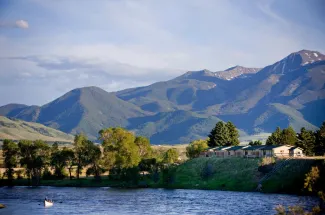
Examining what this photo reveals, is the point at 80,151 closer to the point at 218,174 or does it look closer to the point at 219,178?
the point at 218,174

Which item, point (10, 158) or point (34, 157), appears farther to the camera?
point (10, 158)

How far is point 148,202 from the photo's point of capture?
414ft

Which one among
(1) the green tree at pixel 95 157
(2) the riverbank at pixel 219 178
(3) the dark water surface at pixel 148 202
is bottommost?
(3) the dark water surface at pixel 148 202

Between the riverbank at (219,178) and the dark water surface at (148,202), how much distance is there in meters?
9.41

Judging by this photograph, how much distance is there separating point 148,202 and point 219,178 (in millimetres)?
46357

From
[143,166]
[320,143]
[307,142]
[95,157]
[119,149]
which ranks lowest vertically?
[143,166]

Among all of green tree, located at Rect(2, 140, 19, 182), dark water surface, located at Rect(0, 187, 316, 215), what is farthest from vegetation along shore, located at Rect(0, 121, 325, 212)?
dark water surface, located at Rect(0, 187, 316, 215)

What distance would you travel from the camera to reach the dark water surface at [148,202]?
354 ft

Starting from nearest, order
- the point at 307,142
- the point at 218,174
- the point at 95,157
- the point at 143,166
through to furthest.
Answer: the point at 218,174
the point at 307,142
the point at 95,157
the point at 143,166

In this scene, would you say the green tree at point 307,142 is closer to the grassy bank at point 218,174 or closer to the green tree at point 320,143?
the green tree at point 320,143

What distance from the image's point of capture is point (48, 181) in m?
Answer: 197

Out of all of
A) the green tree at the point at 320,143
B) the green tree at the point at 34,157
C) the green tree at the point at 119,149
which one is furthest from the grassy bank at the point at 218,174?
the green tree at the point at 34,157

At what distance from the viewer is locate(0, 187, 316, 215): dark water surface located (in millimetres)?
107750

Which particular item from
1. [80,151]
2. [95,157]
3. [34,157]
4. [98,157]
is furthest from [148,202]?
[34,157]
